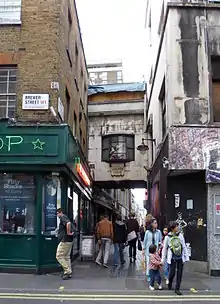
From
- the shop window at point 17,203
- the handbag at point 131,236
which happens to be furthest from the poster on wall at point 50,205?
the handbag at point 131,236

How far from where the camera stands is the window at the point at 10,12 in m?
13.3

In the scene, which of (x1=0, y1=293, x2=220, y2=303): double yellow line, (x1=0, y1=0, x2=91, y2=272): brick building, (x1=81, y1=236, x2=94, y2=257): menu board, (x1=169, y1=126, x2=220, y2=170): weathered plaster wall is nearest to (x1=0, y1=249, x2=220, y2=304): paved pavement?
(x1=0, y1=293, x2=220, y2=303): double yellow line

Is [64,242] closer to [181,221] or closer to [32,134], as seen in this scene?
[32,134]

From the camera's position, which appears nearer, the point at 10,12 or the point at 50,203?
the point at 50,203

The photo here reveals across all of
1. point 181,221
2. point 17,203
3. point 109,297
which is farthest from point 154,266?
point 17,203

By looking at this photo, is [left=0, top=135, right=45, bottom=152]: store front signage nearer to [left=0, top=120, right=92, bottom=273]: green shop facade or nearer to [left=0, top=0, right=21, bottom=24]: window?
[left=0, top=120, right=92, bottom=273]: green shop facade

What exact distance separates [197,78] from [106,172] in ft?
47.4

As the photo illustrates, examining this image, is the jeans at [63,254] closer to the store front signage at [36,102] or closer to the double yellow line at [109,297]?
the double yellow line at [109,297]

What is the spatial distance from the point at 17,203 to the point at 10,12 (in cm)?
602

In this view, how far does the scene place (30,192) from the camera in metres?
12.6

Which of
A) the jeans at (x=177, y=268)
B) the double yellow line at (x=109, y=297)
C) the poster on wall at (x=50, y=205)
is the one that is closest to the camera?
the double yellow line at (x=109, y=297)

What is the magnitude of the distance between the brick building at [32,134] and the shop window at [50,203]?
3 cm

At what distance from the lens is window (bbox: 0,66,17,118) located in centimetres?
1322

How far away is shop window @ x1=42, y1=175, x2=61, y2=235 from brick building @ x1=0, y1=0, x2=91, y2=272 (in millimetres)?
29
